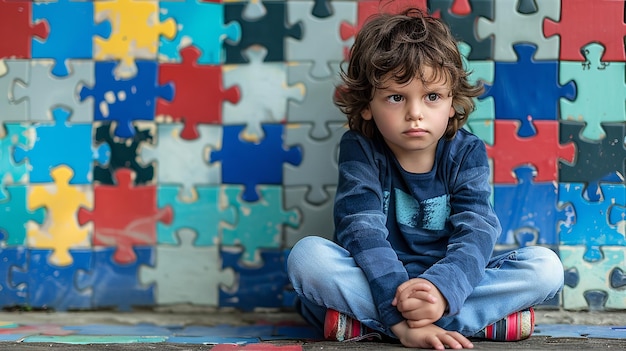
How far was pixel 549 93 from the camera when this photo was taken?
72.8 inches

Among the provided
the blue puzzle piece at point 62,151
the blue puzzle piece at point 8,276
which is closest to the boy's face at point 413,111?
the blue puzzle piece at point 62,151

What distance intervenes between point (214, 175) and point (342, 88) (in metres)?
0.39

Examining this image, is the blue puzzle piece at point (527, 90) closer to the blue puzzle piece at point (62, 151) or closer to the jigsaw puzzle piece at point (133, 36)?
the jigsaw puzzle piece at point (133, 36)

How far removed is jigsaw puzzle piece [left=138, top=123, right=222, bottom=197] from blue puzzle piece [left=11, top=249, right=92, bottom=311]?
0.29 metres

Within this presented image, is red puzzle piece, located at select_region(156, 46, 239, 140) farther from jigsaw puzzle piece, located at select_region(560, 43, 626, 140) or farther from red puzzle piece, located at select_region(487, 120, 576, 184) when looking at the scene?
jigsaw puzzle piece, located at select_region(560, 43, 626, 140)

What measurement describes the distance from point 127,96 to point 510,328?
41.7 inches

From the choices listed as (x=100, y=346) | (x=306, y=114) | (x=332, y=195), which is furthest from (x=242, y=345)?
(x=306, y=114)

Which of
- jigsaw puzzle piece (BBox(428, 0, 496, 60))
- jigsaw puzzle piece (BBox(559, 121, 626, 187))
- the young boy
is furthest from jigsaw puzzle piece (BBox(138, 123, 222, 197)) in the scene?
jigsaw puzzle piece (BBox(559, 121, 626, 187))

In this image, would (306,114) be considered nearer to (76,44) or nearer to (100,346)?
(76,44)

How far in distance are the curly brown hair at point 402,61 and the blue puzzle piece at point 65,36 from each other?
0.66 m

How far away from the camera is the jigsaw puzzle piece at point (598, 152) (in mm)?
1845

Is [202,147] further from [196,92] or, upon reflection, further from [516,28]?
[516,28]

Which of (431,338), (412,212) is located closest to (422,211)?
(412,212)

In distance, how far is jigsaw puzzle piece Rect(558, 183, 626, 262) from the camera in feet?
6.06
